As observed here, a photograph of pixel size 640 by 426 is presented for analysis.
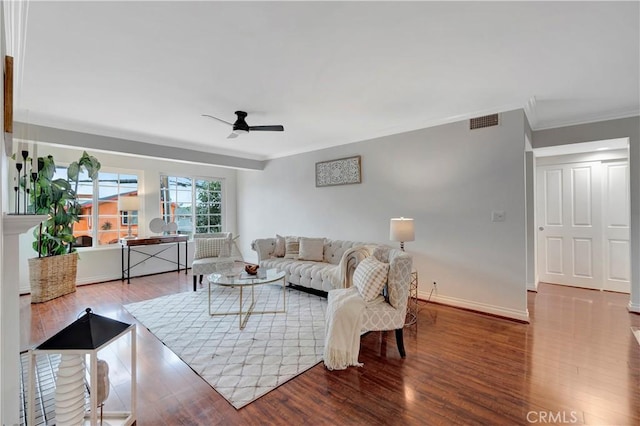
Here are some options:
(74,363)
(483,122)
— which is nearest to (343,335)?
(74,363)

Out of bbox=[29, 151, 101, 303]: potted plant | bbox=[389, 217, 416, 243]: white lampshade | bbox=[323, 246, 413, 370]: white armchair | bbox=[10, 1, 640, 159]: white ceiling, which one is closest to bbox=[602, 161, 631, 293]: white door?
bbox=[10, 1, 640, 159]: white ceiling

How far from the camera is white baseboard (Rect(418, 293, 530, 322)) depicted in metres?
3.24

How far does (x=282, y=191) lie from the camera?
240 inches

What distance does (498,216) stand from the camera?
3383 mm

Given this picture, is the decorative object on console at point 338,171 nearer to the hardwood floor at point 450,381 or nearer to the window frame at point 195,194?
the hardwood floor at point 450,381

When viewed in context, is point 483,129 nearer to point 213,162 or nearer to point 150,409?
point 150,409

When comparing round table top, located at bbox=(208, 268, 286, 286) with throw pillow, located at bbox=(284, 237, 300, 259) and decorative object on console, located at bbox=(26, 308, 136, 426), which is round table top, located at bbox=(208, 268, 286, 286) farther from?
decorative object on console, located at bbox=(26, 308, 136, 426)

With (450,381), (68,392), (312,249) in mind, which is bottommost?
(450,381)

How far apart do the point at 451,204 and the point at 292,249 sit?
261 cm

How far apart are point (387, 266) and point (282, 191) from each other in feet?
12.8

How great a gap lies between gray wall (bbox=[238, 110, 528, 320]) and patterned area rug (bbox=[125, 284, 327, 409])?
1.61 meters

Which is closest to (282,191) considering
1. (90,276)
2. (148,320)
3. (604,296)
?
(148,320)

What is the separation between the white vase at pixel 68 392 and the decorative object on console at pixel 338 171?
13.2 feet

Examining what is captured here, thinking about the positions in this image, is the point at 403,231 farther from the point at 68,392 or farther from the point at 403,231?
the point at 68,392
